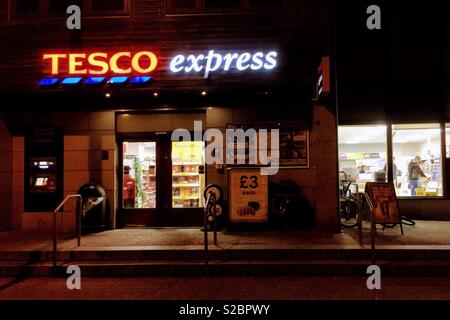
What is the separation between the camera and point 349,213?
10812mm

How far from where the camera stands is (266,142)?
10266mm

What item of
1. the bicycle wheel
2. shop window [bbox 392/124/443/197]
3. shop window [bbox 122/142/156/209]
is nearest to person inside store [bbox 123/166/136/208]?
shop window [bbox 122/142/156/209]

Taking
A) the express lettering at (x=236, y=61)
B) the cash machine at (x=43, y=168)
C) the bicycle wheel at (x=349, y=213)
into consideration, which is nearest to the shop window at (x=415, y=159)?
the bicycle wheel at (x=349, y=213)

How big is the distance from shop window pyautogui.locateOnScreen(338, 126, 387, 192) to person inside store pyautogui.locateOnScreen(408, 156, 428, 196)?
0.74m

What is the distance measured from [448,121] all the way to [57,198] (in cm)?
1097

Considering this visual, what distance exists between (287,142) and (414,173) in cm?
399

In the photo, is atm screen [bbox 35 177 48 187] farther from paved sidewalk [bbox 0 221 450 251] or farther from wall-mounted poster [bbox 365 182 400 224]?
wall-mounted poster [bbox 365 182 400 224]

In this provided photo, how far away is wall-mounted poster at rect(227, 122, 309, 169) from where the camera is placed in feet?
33.5

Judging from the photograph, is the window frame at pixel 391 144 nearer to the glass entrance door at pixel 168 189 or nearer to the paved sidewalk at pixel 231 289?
the glass entrance door at pixel 168 189

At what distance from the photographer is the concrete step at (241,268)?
22.9 ft

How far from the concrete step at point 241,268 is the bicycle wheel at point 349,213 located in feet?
10.4
